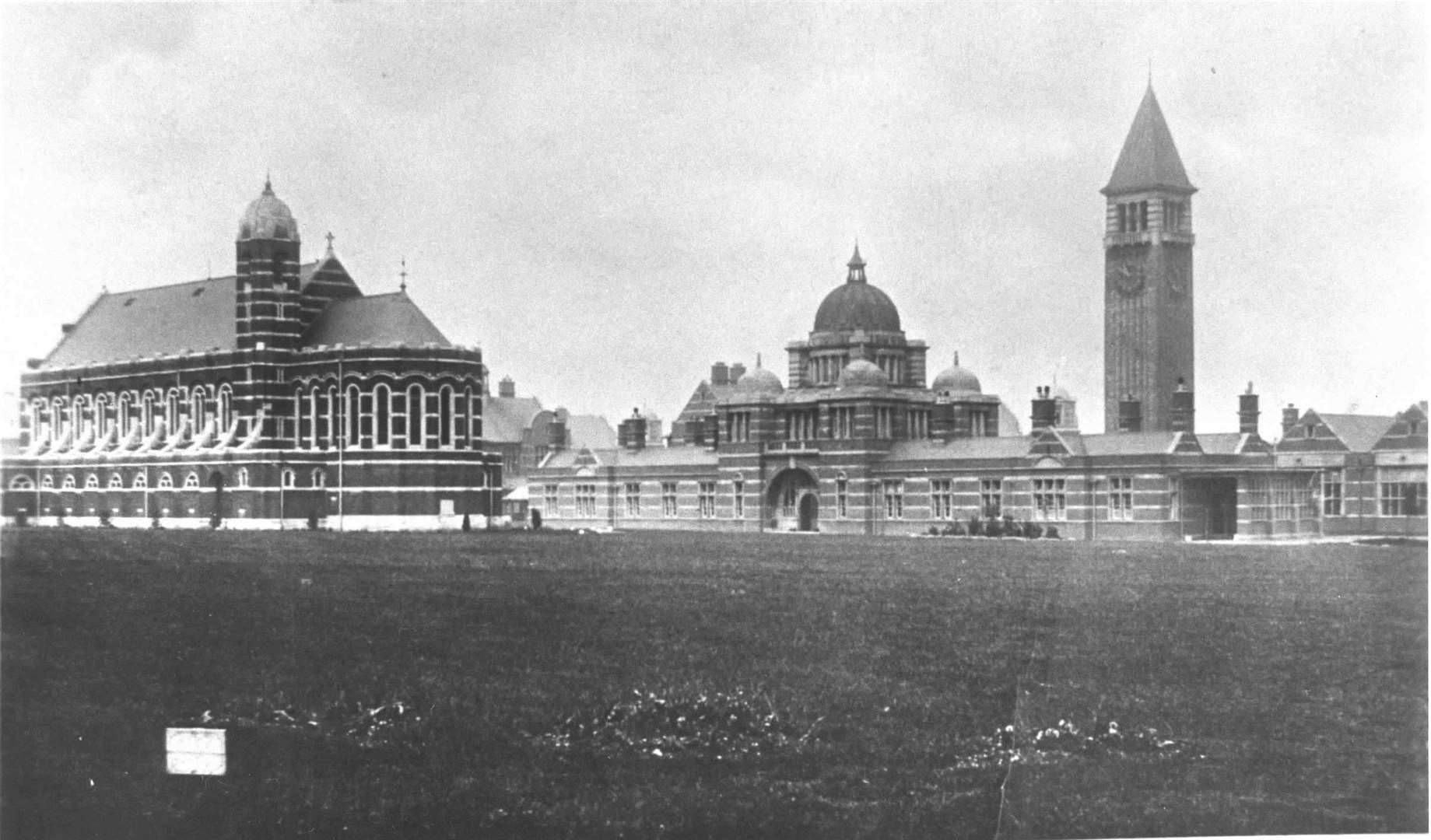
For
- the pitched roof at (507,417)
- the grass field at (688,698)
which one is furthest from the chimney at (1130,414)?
the pitched roof at (507,417)

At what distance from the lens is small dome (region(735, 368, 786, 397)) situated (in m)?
76.9

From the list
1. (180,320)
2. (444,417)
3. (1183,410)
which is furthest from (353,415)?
(1183,410)

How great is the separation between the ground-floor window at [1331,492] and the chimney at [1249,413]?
297 cm

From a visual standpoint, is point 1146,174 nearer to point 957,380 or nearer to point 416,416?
point 957,380

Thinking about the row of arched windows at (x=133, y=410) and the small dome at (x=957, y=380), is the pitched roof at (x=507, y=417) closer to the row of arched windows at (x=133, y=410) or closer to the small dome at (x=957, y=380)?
Answer: the small dome at (x=957, y=380)

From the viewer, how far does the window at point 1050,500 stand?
62.0 metres

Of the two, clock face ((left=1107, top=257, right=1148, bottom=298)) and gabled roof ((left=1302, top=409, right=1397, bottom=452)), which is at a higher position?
clock face ((left=1107, top=257, right=1148, bottom=298))

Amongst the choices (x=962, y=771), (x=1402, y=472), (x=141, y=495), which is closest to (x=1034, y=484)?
(x=1402, y=472)

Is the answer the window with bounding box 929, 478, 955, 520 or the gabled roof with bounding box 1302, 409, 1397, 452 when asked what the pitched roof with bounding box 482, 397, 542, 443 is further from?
the gabled roof with bounding box 1302, 409, 1397, 452

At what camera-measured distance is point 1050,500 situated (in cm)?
6266

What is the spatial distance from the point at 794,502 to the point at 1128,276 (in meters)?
20.5

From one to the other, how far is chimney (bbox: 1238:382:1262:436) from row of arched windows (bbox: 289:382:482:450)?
2905cm

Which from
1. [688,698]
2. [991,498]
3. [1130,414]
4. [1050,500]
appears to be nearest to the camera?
[688,698]

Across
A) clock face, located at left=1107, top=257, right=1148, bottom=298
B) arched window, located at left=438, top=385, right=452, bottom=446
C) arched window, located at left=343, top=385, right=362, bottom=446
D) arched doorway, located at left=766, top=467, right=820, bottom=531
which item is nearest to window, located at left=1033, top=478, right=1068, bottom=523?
arched doorway, located at left=766, top=467, right=820, bottom=531
